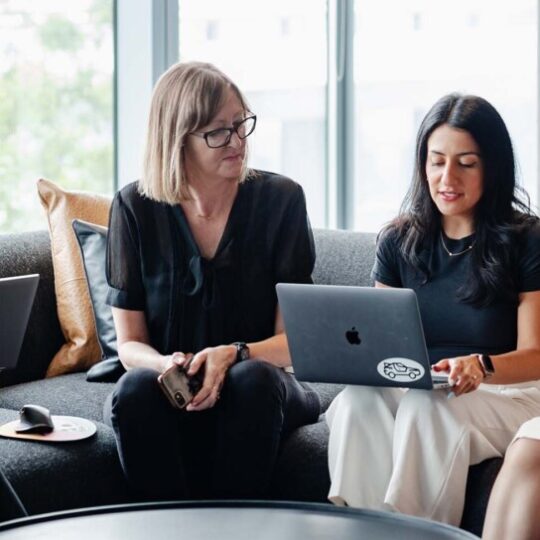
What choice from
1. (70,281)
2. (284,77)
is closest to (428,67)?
(284,77)

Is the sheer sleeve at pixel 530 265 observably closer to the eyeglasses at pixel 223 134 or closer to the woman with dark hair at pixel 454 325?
the woman with dark hair at pixel 454 325

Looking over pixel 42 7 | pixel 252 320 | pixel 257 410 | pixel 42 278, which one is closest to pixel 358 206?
pixel 42 7

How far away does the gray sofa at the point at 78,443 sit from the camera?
7.31 feet

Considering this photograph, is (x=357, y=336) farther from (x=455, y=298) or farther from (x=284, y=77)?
(x=284, y=77)

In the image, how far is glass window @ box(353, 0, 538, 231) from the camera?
16.1 feet

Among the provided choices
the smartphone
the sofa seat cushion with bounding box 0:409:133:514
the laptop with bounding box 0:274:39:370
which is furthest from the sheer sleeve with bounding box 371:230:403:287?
the laptop with bounding box 0:274:39:370

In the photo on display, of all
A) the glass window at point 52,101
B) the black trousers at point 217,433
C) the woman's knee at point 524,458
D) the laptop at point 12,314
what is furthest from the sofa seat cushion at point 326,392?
the glass window at point 52,101

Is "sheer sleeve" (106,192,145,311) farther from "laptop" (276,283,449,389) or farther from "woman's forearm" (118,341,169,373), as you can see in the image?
"laptop" (276,283,449,389)

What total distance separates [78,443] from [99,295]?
1.97 ft

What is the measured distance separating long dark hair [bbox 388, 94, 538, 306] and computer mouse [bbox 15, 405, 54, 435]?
32.4 inches

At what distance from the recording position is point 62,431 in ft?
7.79

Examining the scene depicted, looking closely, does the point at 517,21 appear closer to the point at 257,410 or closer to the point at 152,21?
the point at 152,21

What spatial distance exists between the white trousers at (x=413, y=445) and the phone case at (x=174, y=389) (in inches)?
11.4

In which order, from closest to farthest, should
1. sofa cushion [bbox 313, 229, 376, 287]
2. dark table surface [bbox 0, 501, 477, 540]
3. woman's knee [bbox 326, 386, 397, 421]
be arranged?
dark table surface [bbox 0, 501, 477, 540] < woman's knee [bbox 326, 386, 397, 421] < sofa cushion [bbox 313, 229, 376, 287]
